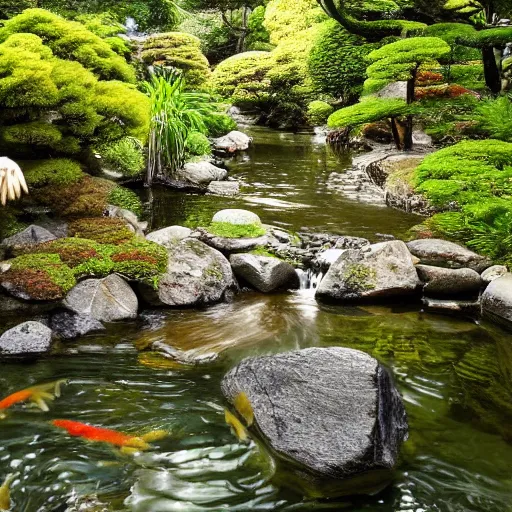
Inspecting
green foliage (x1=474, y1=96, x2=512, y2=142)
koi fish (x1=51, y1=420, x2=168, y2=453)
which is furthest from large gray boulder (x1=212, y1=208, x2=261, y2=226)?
koi fish (x1=51, y1=420, x2=168, y2=453)

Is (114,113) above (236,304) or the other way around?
above

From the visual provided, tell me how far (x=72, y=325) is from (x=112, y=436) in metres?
2.04

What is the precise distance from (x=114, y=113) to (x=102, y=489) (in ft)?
18.0

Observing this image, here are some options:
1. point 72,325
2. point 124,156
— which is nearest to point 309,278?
point 72,325

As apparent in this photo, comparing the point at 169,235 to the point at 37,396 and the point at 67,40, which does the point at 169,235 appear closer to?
the point at 67,40

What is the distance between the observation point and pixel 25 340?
4.98 metres

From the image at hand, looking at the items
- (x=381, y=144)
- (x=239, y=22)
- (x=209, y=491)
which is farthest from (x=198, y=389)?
(x=239, y=22)

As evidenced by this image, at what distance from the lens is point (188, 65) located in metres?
18.4

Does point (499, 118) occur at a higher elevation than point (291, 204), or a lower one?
higher

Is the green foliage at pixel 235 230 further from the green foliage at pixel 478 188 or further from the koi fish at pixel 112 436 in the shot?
the koi fish at pixel 112 436

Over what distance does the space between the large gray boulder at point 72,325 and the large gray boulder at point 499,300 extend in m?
4.32

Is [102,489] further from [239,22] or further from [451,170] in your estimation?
[239,22]

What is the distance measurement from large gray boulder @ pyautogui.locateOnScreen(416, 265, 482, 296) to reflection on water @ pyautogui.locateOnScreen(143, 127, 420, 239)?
5.28 ft

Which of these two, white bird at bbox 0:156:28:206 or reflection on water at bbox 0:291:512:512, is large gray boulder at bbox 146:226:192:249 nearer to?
reflection on water at bbox 0:291:512:512
